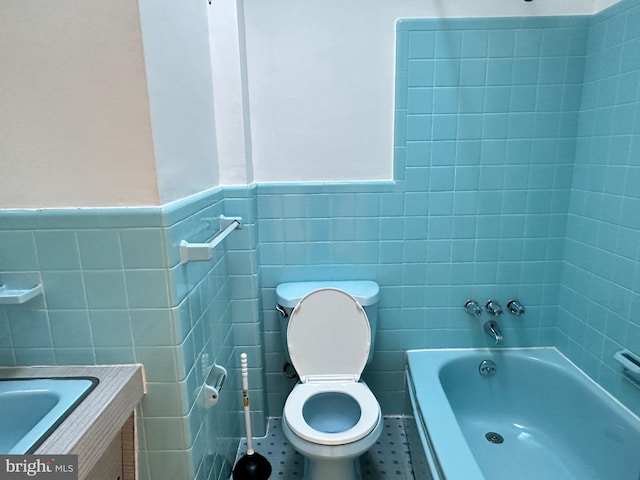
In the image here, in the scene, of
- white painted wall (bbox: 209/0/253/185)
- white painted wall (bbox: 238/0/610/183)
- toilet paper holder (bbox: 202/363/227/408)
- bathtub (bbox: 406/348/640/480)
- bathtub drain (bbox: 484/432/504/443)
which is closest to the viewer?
toilet paper holder (bbox: 202/363/227/408)

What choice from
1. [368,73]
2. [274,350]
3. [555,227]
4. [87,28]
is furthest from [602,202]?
[87,28]

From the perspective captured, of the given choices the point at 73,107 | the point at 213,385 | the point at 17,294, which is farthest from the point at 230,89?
the point at 213,385

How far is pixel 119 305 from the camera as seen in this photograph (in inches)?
39.8

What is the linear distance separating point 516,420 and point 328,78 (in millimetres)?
1869

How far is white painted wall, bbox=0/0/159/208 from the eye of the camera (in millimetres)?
886

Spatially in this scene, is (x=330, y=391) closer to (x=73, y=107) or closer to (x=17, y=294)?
(x=17, y=294)

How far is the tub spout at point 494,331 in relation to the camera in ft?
6.05

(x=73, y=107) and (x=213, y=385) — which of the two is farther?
(x=213, y=385)

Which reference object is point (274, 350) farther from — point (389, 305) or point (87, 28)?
point (87, 28)

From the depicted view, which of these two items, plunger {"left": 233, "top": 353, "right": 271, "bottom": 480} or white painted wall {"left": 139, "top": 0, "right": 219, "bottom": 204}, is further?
plunger {"left": 233, "top": 353, "right": 271, "bottom": 480}
